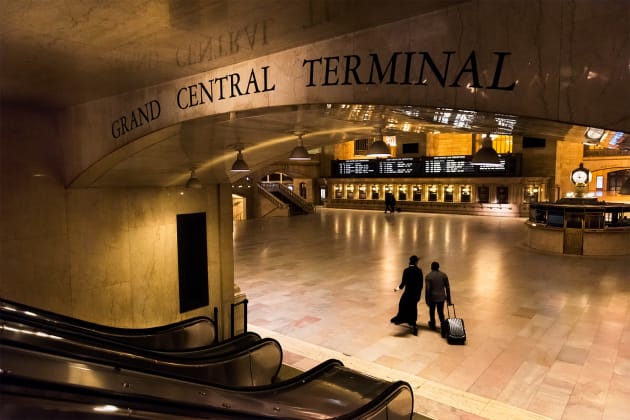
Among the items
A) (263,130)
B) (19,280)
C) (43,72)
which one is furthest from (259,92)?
(19,280)

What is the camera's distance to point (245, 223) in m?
26.4

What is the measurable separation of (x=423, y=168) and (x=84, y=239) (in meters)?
28.5

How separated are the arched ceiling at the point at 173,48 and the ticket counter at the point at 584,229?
12.5 meters

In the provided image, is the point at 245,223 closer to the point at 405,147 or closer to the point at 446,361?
the point at 405,147

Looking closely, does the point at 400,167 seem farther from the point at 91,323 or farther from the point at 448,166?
the point at 91,323

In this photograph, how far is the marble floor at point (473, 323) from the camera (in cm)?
545

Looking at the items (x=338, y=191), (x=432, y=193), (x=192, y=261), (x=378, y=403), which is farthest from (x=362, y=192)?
(x=378, y=403)

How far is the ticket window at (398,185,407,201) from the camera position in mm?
33438

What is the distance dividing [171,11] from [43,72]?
7.85ft

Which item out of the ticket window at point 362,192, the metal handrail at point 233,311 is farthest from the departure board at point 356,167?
the metal handrail at point 233,311

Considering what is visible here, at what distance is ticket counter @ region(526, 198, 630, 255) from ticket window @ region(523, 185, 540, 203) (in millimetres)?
12203

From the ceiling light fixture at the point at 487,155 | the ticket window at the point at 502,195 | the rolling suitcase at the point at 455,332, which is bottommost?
the rolling suitcase at the point at 455,332

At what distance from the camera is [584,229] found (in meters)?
14.9

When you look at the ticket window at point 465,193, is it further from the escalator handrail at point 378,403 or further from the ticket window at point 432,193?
the escalator handrail at point 378,403
